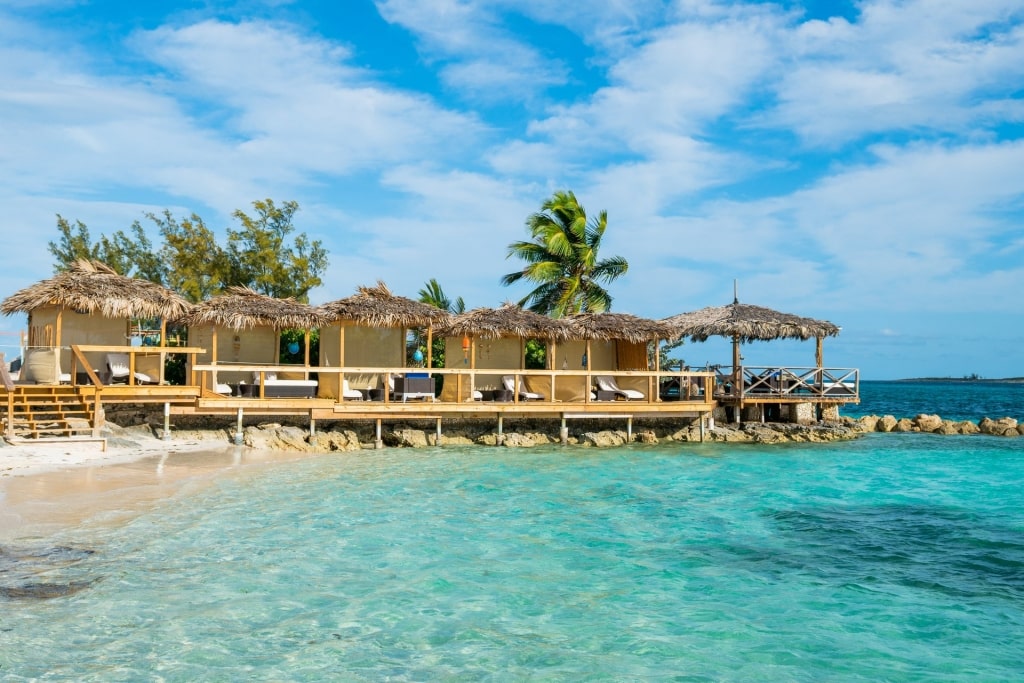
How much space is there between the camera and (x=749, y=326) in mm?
22531

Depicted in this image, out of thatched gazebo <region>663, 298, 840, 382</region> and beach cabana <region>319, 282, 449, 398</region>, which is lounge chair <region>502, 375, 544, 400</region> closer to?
beach cabana <region>319, 282, 449, 398</region>

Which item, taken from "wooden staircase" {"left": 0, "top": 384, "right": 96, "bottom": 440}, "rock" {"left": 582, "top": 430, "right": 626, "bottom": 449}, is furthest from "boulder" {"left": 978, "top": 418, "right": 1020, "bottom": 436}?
"wooden staircase" {"left": 0, "top": 384, "right": 96, "bottom": 440}

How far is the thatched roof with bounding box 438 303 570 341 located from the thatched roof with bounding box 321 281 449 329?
47 cm

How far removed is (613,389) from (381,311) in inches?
257

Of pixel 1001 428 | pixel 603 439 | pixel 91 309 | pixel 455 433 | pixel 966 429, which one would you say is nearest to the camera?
pixel 91 309

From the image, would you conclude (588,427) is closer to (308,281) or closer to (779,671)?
(308,281)

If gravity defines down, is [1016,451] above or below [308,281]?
below

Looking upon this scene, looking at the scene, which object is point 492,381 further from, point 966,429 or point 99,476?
point 966,429

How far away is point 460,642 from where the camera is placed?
21.1 feet

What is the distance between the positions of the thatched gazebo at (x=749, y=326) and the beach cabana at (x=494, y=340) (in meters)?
4.25

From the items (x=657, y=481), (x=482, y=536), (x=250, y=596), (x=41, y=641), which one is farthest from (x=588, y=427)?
(x=41, y=641)

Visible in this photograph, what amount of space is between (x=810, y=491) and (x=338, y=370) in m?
10.1

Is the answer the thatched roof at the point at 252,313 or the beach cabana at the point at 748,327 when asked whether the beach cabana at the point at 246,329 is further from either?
the beach cabana at the point at 748,327

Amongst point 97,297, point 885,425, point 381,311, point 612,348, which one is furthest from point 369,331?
point 885,425
